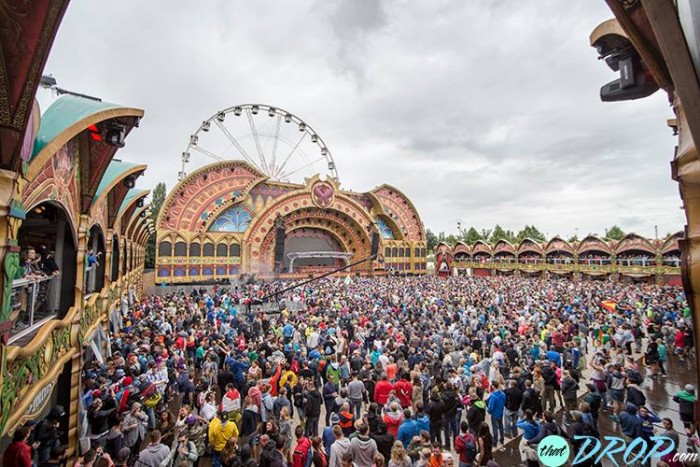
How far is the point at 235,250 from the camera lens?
31984 mm

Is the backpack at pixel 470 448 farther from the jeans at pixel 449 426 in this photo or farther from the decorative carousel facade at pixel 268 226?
the decorative carousel facade at pixel 268 226

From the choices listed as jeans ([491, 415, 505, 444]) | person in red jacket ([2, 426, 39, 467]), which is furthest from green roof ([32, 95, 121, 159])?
jeans ([491, 415, 505, 444])

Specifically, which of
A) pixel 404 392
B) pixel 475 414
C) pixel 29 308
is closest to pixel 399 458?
pixel 475 414

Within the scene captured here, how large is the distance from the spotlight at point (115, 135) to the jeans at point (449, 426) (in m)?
7.73

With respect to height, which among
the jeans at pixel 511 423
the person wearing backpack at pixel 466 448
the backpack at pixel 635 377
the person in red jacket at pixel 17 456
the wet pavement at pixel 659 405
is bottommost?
the wet pavement at pixel 659 405

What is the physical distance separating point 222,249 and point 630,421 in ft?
101

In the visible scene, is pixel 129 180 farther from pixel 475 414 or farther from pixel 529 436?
pixel 529 436

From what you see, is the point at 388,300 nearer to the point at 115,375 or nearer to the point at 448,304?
the point at 448,304

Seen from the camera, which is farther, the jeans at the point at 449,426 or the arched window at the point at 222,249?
the arched window at the point at 222,249

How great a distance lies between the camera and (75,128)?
16.0 feet

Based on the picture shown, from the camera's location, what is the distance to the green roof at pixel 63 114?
4707mm

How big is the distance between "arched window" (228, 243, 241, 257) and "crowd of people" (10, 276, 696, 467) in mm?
18236

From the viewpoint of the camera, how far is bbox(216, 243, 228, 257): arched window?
3121 cm

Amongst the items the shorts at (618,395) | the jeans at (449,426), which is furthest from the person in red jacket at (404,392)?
the shorts at (618,395)
